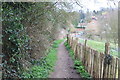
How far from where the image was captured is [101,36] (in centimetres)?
691

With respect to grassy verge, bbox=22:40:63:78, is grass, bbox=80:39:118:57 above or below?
above

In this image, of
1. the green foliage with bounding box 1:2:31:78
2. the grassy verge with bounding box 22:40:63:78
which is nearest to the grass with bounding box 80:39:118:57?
the grassy verge with bounding box 22:40:63:78

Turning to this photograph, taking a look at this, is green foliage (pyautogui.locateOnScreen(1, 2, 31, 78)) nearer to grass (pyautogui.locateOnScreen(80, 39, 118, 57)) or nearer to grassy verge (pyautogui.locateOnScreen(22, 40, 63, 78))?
grassy verge (pyautogui.locateOnScreen(22, 40, 63, 78))

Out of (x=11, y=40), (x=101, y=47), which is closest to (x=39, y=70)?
(x=11, y=40)

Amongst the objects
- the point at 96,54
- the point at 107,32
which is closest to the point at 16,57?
the point at 96,54

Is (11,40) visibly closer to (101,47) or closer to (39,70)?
(39,70)

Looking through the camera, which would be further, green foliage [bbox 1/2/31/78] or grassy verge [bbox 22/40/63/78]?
grassy verge [bbox 22/40/63/78]

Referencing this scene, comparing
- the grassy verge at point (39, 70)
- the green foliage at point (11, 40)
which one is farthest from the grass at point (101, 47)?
the green foliage at point (11, 40)

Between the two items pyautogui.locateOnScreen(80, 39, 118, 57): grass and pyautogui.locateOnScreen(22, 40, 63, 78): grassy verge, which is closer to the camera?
pyautogui.locateOnScreen(80, 39, 118, 57): grass

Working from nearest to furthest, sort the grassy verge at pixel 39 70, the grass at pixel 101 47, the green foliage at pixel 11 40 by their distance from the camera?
1. the green foliage at pixel 11 40
2. the grass at pixel 101 47
3. the grassy verge at pixel 39 70

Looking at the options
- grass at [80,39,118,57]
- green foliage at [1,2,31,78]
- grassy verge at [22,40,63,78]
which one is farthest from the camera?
grassy verge at [22,40,63,78]

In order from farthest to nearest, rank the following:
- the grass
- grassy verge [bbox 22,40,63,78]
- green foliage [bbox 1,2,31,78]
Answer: grassy verge [bbox 22,40,63,78] < the grass < green foliage [bbox 1,2,31,78]

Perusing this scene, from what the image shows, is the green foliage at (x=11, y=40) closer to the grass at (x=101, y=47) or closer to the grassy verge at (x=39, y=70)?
the grassy verge at (x=39, y=70)

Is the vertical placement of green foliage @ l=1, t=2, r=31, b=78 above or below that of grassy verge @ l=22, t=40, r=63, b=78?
above
